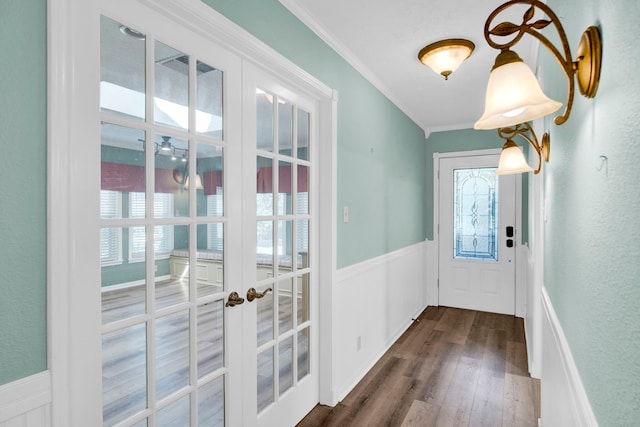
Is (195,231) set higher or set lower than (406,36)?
lower

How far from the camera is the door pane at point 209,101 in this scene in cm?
156

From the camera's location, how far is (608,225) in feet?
2.20

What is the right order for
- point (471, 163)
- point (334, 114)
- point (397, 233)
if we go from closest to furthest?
point (334, 114) → point (397, 233) → point (471, 163)

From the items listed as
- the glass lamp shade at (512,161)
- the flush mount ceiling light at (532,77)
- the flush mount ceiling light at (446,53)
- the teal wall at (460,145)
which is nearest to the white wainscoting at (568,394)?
the flush mount ceiling light at (532,77)

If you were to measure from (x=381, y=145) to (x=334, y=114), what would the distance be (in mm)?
1065

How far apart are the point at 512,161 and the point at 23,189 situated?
87.7 inches

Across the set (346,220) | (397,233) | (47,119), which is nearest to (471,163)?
(397,233)

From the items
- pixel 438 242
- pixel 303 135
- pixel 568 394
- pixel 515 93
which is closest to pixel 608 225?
pixel 515 93

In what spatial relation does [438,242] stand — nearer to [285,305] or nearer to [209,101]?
[285,305]

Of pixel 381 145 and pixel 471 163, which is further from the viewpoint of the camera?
pixel 471 163

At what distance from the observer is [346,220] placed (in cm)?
263

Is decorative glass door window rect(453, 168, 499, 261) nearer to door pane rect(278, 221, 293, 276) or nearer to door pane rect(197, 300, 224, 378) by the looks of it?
door pane rect(278, 221, 293, 276)

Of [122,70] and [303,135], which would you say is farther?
[303,135]

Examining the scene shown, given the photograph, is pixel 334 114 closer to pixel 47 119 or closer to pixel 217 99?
pixel 217 99
